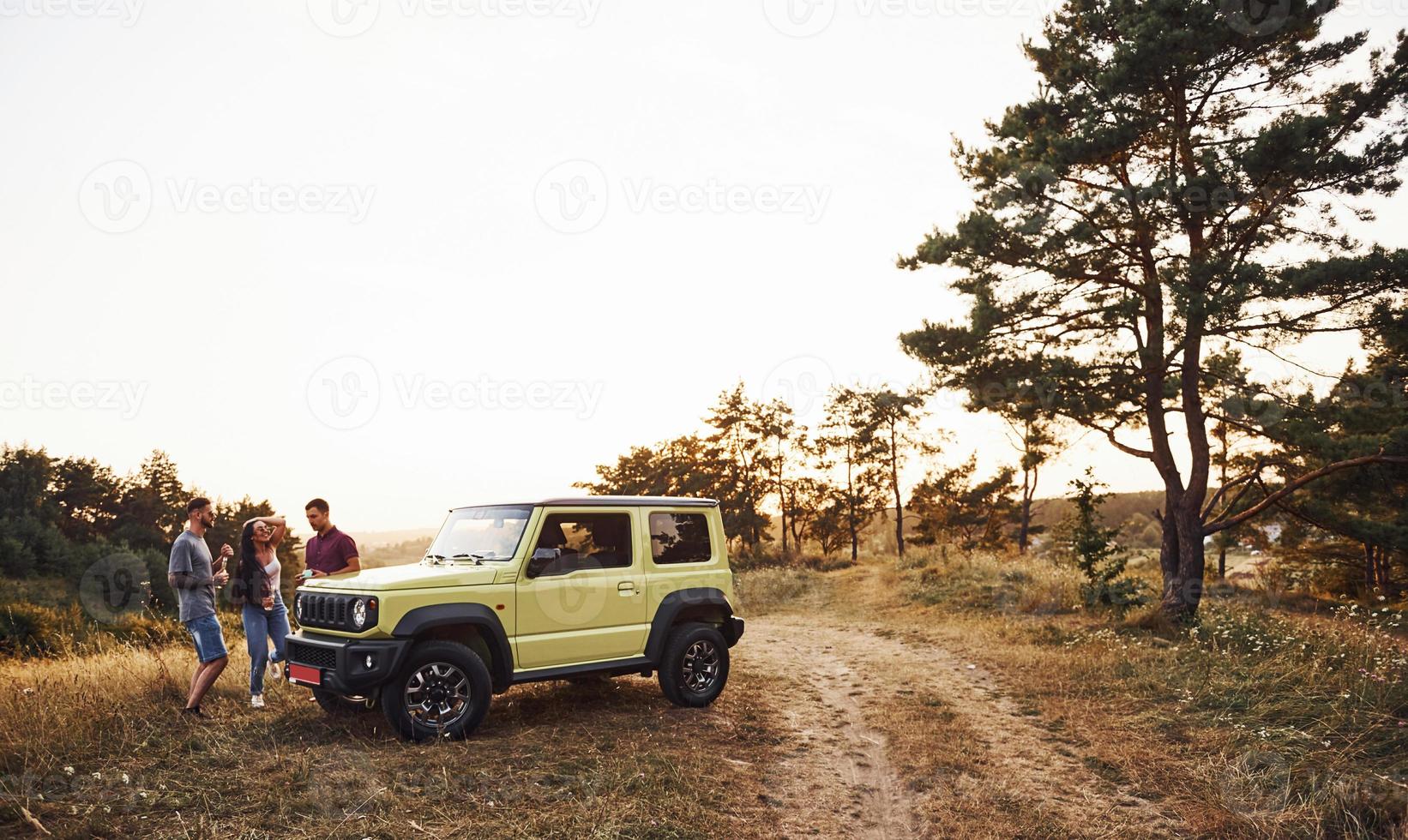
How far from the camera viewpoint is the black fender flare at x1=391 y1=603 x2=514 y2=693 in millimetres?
6680

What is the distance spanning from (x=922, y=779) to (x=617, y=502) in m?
3.61

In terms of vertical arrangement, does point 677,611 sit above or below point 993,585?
above

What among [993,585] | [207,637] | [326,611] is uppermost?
[326,611]

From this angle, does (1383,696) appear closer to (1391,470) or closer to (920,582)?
(1391,470)

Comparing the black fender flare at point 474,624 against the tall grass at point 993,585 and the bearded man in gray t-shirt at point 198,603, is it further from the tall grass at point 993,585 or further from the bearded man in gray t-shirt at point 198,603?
the tall grass at point 993,585

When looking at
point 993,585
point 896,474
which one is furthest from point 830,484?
point 993,585

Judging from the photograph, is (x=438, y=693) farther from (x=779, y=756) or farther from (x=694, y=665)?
(x=779, y=756)

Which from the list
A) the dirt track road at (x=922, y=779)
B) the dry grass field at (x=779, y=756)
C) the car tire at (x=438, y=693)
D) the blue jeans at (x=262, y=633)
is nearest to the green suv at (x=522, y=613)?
the car tire at (x=438, y=693)

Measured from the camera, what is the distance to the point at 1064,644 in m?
12.5

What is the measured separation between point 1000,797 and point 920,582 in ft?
56.5

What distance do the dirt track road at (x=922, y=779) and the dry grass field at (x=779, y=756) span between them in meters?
0.03

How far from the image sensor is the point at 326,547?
8.58 m

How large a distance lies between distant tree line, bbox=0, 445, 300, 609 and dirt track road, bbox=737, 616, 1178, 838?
112ft

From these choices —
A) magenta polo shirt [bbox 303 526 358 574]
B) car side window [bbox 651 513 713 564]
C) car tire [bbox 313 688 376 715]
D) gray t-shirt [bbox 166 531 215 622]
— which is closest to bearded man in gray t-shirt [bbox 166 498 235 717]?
gray t-shirt [bbox 166 531 215 622]
